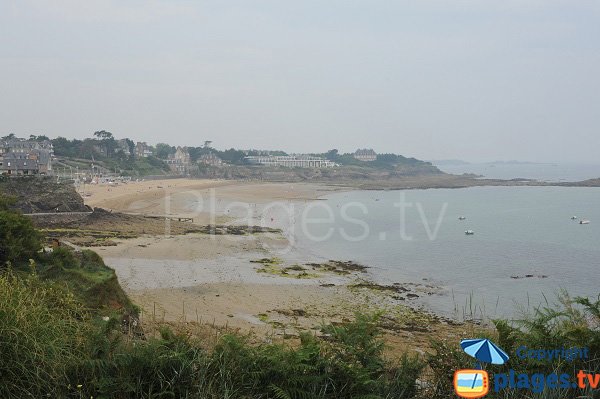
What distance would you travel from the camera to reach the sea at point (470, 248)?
704 inches

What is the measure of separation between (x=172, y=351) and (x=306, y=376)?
3.55ft

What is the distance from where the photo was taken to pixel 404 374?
4.05 metres

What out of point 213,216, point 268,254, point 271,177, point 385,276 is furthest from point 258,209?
point 271,177

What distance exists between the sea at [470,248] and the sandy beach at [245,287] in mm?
1743

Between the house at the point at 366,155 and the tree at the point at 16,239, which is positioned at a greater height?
the house at the point at 366,155

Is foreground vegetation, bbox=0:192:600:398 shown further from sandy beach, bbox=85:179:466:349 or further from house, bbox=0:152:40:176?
house, bbox=0:152:40:176

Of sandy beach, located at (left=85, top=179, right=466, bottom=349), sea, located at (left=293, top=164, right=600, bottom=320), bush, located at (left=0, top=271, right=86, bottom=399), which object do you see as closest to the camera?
bush, located at (left=0, top=271, right=86, bottom=399)

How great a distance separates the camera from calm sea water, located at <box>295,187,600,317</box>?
1873 centimetres

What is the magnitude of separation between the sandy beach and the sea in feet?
5.72

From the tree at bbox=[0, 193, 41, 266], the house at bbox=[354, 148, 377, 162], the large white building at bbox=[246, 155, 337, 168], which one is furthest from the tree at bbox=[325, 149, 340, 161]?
the tree at bbox=[0, 193, 41, 266]

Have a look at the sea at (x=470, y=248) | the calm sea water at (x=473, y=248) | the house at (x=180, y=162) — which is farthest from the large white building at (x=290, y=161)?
the calm sea water at (x=473, y=248)

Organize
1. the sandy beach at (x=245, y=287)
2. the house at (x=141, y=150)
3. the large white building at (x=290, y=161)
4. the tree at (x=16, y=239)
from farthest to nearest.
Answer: the large white building at (x=290, y=161)
the house at (x=141, y=150)
the sandy beach at (x=245, y=287)
the tree at (x=16, y=239)

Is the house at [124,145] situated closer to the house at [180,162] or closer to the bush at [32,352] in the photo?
the house at [180,162]

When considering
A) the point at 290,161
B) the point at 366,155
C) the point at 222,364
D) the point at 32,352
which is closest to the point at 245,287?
the point at 222,364
